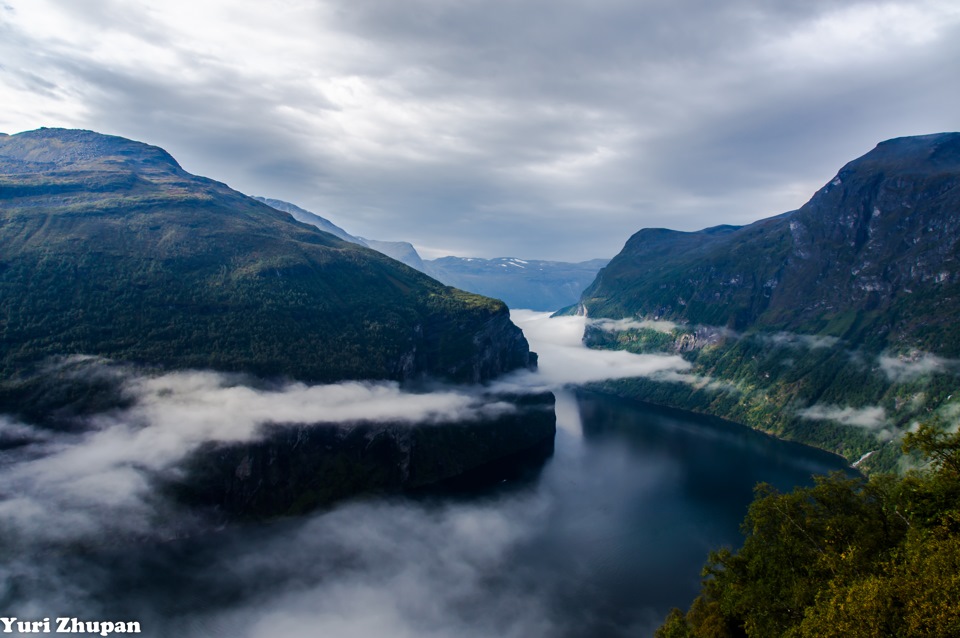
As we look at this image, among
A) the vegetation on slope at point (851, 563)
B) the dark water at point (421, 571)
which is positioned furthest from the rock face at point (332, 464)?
the vegetation on slope at point (851, 563)

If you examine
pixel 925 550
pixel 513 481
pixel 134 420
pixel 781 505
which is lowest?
pixel 513 481

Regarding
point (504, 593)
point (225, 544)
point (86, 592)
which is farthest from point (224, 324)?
point (504, 593)

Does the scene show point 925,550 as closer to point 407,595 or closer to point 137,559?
point 407,595

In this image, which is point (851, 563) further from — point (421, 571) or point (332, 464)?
point (332, 464)

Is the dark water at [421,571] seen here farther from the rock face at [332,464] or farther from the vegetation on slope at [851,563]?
the vegetation on slope at [851,563]

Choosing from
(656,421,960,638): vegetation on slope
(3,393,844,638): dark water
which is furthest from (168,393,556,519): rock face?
(656,421,960,638): vegetation on slope

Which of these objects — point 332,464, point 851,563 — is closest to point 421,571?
point 332,464
